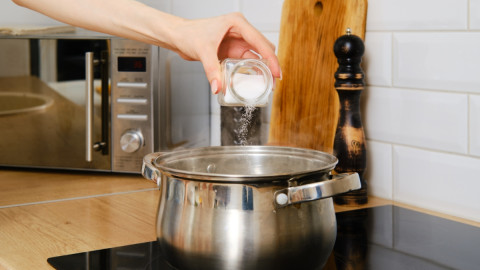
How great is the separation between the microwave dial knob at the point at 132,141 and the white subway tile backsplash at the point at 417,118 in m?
0.54

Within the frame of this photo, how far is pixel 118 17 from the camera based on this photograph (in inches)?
41.3

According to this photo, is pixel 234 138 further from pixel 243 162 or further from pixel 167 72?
pixel 243 162

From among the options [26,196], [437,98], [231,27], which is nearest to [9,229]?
[26,196]

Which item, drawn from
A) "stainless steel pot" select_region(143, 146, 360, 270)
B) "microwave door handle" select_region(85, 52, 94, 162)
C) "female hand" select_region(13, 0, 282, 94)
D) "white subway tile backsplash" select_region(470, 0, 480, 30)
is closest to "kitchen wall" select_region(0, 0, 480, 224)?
"white subway tile backsplash" select_region(470, 0, 480, 30)

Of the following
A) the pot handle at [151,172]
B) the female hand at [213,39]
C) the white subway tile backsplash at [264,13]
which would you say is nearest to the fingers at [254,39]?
the female hand at [213,39]

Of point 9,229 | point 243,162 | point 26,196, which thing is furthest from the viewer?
point 26,196

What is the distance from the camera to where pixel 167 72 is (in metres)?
1.48

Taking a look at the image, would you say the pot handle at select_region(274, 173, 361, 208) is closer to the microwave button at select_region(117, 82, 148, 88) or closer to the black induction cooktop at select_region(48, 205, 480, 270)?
the black induction cooktop at select_region(48, 205, 480, 270)

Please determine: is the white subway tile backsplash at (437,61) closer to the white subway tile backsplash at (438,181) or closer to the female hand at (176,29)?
the white subway tile backsplash at (438,181)

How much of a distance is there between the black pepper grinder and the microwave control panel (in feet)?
1.64

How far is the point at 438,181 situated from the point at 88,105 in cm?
80

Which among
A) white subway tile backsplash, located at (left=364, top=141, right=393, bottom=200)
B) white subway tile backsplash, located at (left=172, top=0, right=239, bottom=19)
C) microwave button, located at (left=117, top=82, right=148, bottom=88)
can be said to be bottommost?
white subway tile backsplash, located at (left=364, top=141, right=393, bottom=200)

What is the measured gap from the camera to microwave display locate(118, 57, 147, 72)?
1426mm

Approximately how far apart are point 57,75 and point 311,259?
0.96 meters
